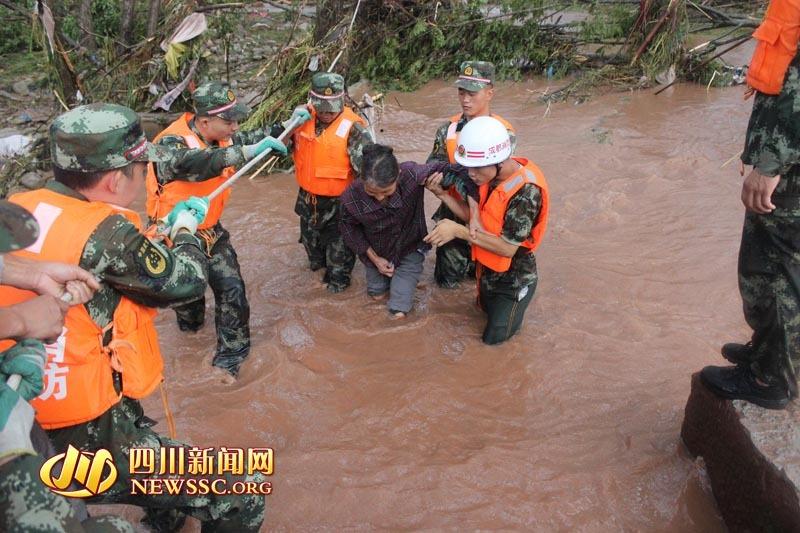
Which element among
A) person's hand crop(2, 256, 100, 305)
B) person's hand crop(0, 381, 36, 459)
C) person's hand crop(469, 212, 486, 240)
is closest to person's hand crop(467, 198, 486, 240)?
person's hand crop(469, 212, 486, 240)

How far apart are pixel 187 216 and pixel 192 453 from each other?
100 cm

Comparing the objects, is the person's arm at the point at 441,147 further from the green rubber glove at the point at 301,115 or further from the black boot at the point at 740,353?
the black boot at the point at 740,353

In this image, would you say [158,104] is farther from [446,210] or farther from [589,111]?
[589,111]

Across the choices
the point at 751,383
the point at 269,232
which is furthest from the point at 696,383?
the point at 269,232

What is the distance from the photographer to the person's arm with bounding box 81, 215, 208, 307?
2033 mm

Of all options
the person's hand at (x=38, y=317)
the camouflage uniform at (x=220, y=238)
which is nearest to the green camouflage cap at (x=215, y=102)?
the camouflage uniform at (x=220, y=238)

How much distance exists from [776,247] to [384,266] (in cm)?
250

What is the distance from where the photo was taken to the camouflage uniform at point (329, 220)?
4.40 metres

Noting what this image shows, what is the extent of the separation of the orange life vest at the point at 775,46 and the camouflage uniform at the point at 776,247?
0.05m

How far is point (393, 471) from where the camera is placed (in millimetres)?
3150

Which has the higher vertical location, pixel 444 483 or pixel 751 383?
pixel 751 383

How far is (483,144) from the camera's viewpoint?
11.3 ft

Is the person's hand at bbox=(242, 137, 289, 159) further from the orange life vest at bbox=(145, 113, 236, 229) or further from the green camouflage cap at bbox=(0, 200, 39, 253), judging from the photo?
the green camouflage cap at bbox=(0, 200, 39, 253)

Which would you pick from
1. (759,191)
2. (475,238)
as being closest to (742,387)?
(759,191)
